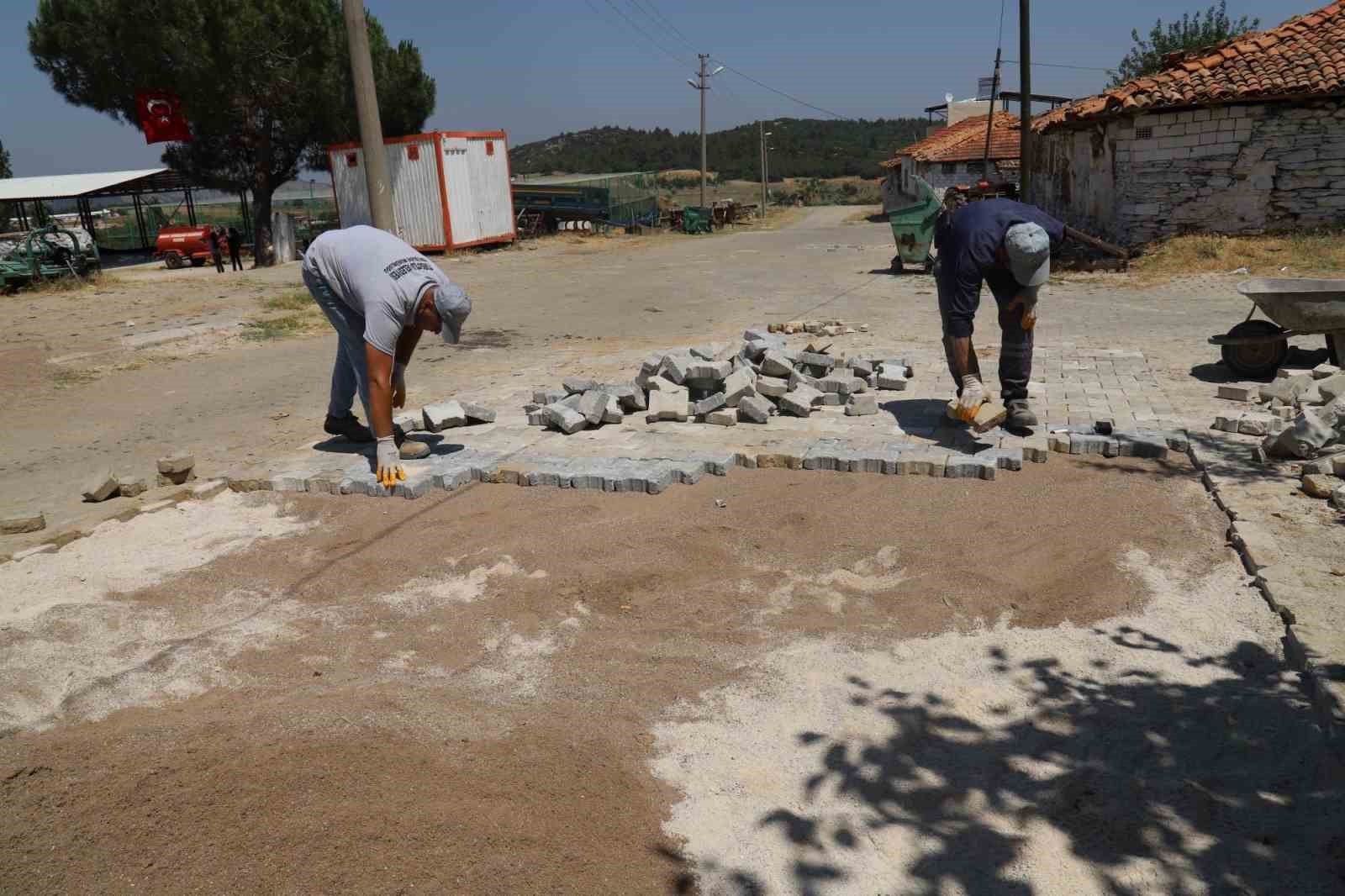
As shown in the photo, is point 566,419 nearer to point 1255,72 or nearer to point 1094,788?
point 1094,788

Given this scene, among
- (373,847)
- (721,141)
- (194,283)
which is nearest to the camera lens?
(373,847)

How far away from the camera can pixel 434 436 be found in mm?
7086

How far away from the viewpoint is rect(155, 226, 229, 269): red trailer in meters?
26.4

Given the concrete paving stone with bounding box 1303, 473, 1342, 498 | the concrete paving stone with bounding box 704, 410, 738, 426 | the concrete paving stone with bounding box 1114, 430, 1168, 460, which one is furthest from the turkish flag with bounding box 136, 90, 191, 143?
the concrete paving stone with bounding box 1303, 473, 1342, 498

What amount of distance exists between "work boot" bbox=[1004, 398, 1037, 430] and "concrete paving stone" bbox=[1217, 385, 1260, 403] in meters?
1.88

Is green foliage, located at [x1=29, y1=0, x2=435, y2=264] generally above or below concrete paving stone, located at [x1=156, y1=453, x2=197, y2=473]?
above

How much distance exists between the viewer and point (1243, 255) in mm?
15773

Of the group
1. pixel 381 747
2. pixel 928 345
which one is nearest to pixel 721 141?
pixel 928 345

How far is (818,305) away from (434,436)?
8153mm

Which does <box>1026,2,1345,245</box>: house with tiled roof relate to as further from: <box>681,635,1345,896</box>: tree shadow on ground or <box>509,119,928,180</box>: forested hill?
<box>509,119,928,180</box>: forested hill

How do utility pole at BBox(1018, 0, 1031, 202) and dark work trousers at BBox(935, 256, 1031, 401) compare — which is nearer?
dark work trousers at BBox(935, 256, 1031, 401)

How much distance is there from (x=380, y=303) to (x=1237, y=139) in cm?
1628

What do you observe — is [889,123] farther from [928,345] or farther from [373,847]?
[373,847]

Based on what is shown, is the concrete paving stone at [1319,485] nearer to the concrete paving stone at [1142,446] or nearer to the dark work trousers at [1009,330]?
the concrete paving stone at [1142,446]
